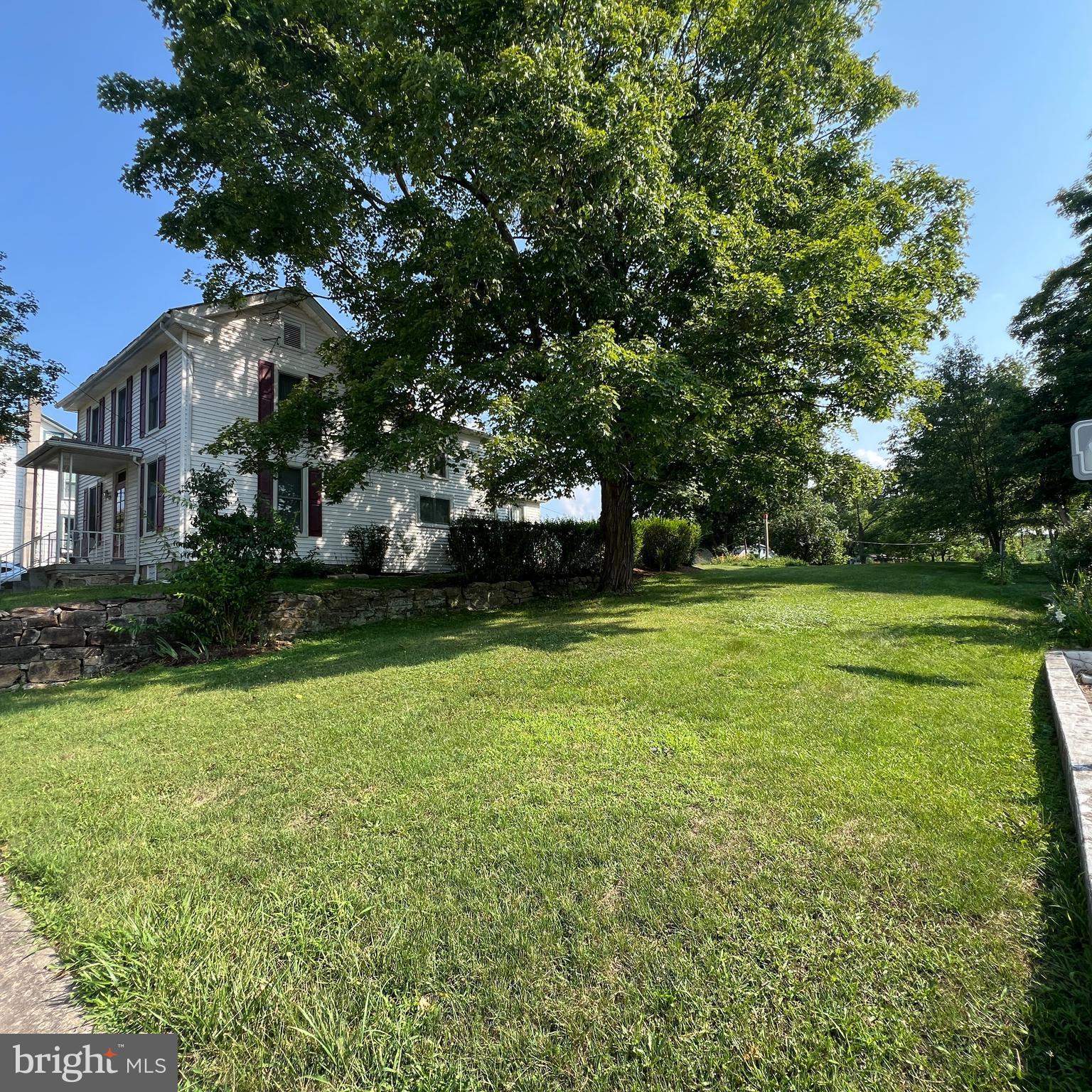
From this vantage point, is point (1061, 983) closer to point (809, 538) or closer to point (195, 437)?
point (195, 437)

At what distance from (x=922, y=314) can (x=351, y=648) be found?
10027 millimetres

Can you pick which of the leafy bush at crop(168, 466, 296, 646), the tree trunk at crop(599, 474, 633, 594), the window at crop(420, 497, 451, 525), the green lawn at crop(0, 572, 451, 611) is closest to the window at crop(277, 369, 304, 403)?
the window at crop(420, 497, 451, 525)

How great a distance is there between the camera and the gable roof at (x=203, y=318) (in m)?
11.9

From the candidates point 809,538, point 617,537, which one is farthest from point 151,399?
point 809,538

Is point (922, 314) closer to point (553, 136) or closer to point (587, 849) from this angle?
point (553, 136)

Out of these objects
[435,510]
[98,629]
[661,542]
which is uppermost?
[435,510]

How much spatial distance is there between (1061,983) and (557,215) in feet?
30.1

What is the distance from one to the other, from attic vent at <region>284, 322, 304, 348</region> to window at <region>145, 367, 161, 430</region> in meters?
3.00

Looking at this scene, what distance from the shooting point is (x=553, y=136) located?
23.5 feet

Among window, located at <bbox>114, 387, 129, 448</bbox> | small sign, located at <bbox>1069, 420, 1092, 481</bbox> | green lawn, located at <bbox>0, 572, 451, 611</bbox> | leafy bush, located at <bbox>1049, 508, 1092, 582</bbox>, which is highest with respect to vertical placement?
window, located at <bbox>114, 387, 129, 448</bbox>

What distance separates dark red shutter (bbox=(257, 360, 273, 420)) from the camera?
1337cm

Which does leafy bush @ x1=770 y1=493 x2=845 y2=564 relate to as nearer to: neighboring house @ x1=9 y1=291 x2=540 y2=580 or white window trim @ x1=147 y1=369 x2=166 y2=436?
neighboring house @ x1=9 y1=291 x2=540 y2=580

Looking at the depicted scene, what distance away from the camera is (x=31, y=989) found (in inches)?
74.7

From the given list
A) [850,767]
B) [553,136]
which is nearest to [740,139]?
[553,136]
